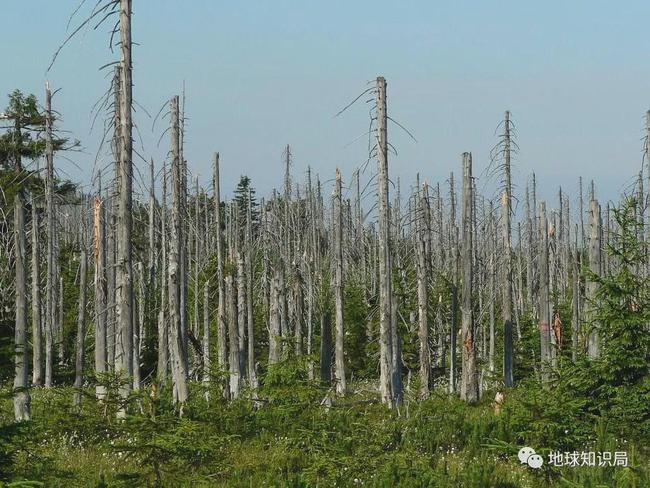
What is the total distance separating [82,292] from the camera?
2362 cm

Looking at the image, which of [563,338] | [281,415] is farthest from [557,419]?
[563,338]

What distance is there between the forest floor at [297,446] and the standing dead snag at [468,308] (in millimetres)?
3632

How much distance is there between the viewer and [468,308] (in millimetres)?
19984

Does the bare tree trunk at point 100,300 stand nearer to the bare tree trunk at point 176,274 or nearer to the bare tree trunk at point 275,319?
the bare tree trunk at point 176,274

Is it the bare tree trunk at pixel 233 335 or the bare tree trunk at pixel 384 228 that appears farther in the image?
the bare tree trunk at pixel 233 335

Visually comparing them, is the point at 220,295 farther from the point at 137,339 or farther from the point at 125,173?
the point at 125,173

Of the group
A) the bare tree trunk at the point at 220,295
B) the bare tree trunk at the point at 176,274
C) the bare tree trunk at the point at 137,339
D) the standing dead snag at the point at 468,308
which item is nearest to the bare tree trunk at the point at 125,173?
the bare tree trunk at the point at 176,274

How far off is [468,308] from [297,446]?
8.87 metres

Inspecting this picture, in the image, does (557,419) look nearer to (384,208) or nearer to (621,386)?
(621,386)

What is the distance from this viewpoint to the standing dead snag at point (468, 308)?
791 inches

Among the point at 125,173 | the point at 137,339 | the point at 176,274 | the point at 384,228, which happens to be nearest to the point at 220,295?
the point at 137,339

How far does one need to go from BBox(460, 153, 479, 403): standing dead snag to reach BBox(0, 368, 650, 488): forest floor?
3632mm

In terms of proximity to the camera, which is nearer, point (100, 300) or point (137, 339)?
point (100, 300)

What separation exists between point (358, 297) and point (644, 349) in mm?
23749
